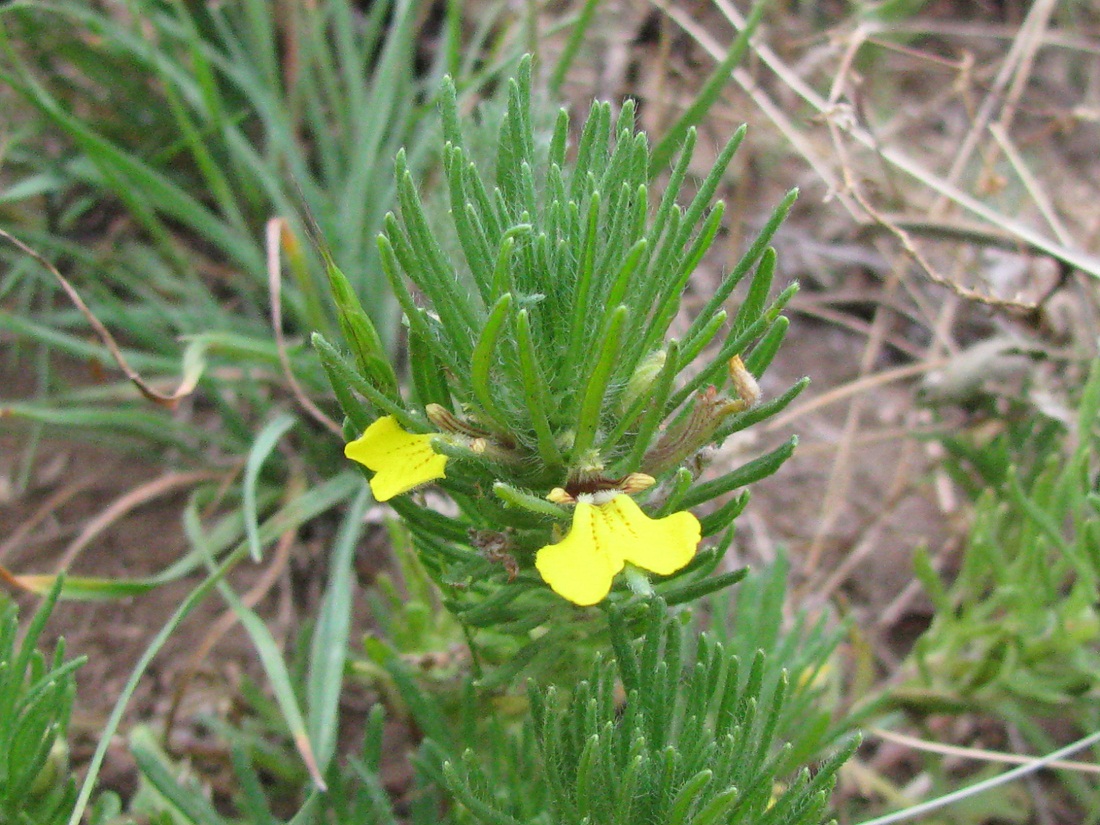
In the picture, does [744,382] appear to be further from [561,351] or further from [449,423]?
[449,423]

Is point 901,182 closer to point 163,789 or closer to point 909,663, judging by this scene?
point 909,663

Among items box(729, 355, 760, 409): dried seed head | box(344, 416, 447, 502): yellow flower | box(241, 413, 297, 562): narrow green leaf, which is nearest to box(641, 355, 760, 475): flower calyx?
box(729, 355, 760, 409): dried seed head

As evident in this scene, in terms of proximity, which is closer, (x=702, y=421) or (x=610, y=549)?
(x=610, y=549)

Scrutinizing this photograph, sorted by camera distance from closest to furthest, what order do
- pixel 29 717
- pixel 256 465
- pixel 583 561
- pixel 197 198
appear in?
pixel 583 561, pixel 29 717, pixel 256 465, pixel 197 198

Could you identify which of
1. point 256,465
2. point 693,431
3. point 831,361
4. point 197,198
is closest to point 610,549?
point 693,431

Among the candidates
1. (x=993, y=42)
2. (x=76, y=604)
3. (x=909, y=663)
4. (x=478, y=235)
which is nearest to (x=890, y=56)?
(x=993, y=42)

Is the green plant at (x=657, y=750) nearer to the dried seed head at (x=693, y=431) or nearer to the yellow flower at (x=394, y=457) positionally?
the dried seed head at (x=693, y=431)
